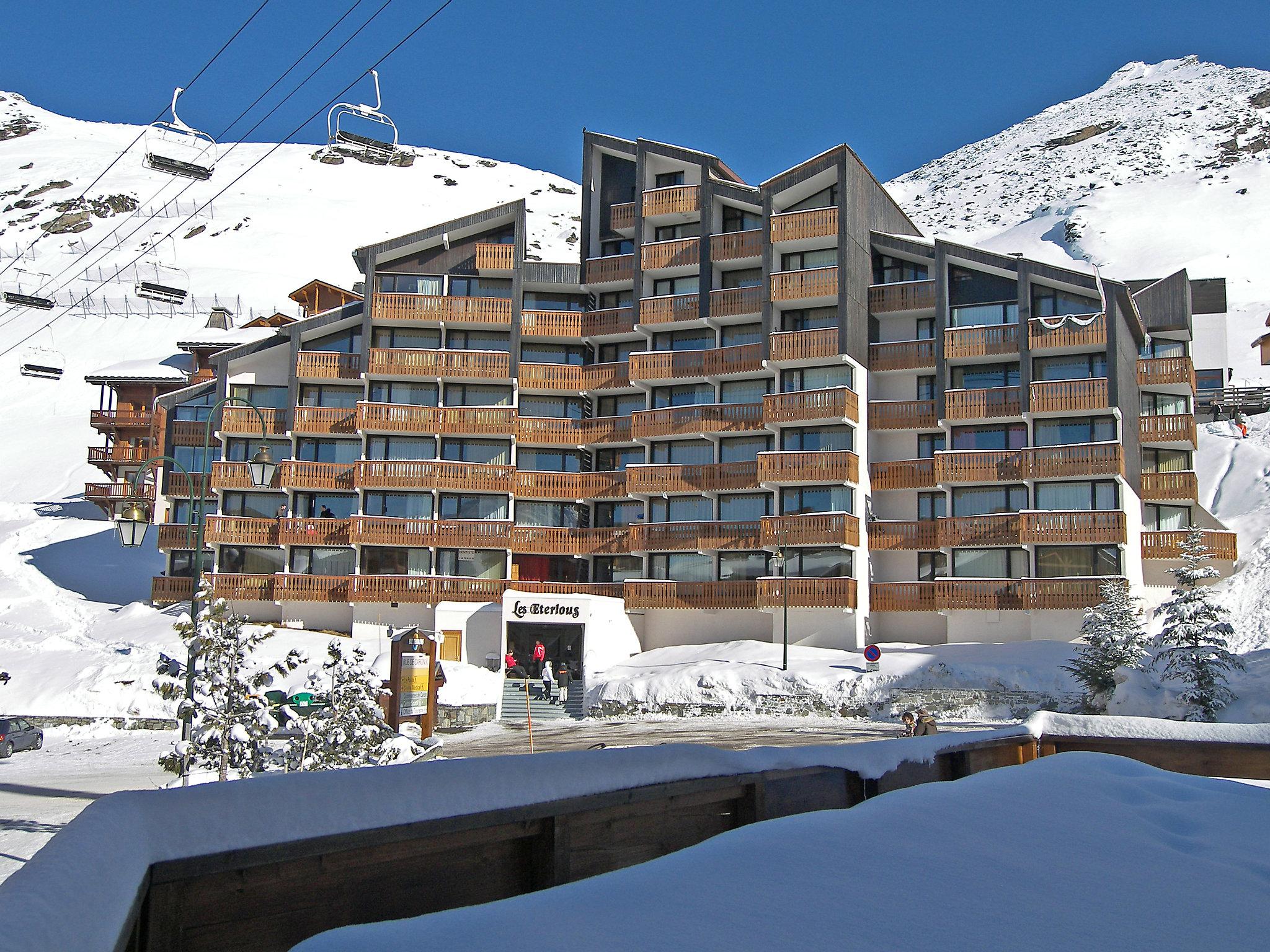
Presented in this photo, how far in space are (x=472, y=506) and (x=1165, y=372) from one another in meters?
29.5

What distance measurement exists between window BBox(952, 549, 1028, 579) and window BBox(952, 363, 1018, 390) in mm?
6355

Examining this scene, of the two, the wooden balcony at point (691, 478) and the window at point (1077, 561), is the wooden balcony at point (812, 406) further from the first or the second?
the window at point (1077, 561)

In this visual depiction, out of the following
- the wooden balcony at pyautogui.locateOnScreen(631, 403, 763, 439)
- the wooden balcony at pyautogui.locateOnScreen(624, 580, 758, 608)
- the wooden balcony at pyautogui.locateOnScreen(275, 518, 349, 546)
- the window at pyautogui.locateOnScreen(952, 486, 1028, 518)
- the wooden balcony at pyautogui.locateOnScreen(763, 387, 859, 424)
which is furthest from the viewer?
the wooden balcony at pyautogui.locateOnScreen(275, 518, 349, 546)

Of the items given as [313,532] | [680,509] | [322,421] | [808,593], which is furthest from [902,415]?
[313,532]

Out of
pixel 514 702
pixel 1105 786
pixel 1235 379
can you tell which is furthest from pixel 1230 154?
pixel 1105 786

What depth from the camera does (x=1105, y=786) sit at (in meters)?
6.21

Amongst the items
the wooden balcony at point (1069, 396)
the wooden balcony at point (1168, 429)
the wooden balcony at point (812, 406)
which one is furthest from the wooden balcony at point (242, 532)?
the wooden balcony at point (1168, 429)

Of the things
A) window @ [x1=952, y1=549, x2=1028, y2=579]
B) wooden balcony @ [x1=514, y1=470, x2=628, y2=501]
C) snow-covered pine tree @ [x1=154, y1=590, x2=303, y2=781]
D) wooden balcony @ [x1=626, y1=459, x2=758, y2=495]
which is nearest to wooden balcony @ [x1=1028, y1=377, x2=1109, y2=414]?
window @ [x1=952, y1=549, x2=1028, y2=579]

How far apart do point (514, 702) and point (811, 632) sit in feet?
38.6

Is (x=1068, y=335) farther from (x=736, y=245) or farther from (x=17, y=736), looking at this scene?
(x=17, y=736)

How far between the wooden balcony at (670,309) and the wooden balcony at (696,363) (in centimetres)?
140

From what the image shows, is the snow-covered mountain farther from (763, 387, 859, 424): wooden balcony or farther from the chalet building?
(763, 387, 859, 424): wooden balcony

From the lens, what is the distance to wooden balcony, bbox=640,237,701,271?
52.9 metres

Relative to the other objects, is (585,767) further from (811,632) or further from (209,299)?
(209,299)
